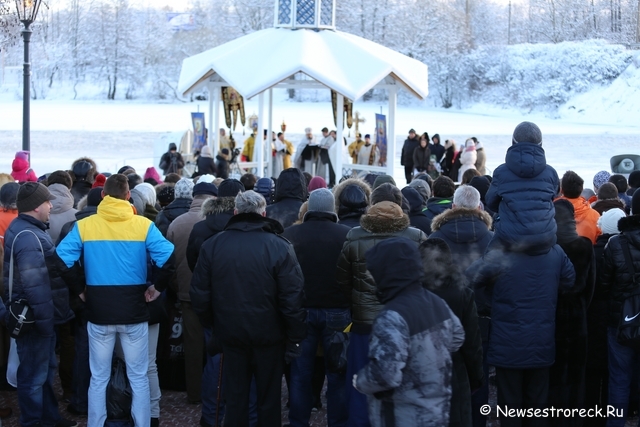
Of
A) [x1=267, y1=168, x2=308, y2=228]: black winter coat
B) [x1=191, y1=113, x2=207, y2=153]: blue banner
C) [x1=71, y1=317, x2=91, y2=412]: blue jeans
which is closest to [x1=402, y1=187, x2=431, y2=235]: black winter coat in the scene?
[x1=267, y1=168, x2=308, y2=228]: black winter coat

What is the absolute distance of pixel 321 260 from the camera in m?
5.43

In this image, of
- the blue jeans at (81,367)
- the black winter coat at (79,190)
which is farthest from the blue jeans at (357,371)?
the black winter coat at (79,190)

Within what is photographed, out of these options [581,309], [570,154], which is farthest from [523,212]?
[570,154]

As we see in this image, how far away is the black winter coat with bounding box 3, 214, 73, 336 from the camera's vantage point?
521 cm

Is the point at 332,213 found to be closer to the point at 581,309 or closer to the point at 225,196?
the point at 225,196

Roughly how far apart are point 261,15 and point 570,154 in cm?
4547

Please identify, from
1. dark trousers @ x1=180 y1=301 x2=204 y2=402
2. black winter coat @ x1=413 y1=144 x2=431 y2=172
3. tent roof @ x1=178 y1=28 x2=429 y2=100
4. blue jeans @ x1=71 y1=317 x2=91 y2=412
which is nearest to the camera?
blue jeans @ x1=71 y1=317 x2=91 y2=412

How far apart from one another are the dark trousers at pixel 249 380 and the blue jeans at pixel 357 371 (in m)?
0.42

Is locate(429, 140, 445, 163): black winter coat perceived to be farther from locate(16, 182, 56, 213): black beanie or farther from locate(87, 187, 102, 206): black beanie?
locate(16, 182, 56, 213): black beanie

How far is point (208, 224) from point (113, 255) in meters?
0.82

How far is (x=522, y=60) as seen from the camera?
184 ft

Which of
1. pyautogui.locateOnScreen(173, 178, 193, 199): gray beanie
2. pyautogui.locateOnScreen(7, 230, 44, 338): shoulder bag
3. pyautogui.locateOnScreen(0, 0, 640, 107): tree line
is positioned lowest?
pyautogui.locateOnScreen(7, 230, 44, 338): shoulder bag

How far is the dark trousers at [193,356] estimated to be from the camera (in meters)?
6.25

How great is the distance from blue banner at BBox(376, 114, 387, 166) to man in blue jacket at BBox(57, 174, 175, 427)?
40.2ft
